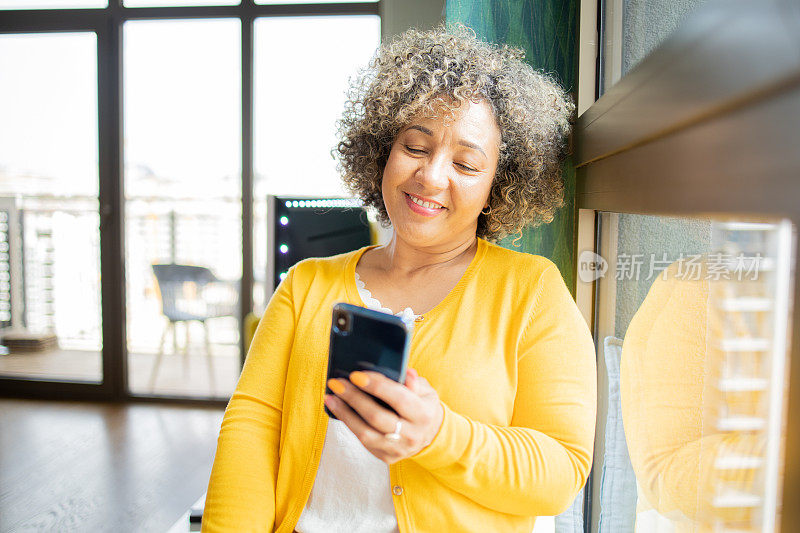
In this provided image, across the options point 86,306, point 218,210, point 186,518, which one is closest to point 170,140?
point 218,210

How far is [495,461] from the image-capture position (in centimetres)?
84

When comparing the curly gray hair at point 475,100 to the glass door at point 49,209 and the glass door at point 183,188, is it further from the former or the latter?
the glass door at point 49,209

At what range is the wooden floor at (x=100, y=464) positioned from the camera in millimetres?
2477

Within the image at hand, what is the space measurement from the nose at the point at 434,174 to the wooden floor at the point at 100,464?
2071 mm

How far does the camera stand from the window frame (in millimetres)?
3689

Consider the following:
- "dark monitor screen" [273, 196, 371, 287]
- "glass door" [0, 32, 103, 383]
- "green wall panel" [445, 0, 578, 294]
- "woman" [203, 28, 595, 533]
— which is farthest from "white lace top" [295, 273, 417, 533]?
"glass door" [0, 32, 103, 383]

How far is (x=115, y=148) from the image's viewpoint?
12.6 feet

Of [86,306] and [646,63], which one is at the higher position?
[646,63]

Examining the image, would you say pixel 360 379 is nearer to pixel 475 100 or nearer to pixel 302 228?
pixel 475 100

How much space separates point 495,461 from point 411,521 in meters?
0.18

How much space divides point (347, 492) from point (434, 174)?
55 centimetres

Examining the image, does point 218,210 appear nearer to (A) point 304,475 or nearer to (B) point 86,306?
(B) point 86,306

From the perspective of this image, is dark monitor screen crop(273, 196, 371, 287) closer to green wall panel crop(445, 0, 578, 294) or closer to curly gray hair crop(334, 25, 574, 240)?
curly gray hair crop(334, 25, 574, 240)

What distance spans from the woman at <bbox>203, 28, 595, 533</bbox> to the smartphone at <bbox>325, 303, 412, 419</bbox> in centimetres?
4
